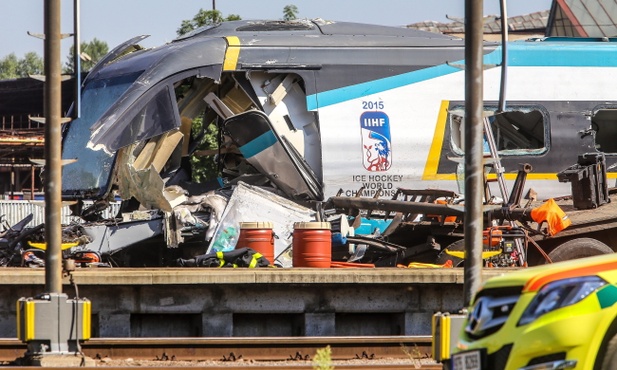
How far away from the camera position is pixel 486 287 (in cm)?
776

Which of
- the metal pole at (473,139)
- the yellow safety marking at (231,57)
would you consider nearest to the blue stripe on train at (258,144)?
the yellow safety marking at (231,57)

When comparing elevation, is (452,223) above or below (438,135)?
below

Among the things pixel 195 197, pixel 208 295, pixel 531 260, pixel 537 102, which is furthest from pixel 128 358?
pixel 537 102

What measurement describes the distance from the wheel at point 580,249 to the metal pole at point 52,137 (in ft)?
23.8

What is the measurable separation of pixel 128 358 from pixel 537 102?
8081 millimetres

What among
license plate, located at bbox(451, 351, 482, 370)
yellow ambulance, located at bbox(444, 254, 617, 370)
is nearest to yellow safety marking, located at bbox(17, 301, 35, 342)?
license plate, located at bbox(451, 351, 482, 370)

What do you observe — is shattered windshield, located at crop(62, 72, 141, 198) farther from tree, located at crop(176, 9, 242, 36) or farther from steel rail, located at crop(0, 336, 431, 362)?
tree, located at crop(176, 9, 242, 36)

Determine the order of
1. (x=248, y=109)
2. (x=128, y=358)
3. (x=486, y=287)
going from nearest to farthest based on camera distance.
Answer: (x=486, y=287) < (x=128, y=358) < (x=248, y=109)

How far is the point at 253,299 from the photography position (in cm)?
1334

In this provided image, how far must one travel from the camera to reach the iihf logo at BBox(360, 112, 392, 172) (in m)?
16.8

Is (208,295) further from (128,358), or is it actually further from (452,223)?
(452,223)

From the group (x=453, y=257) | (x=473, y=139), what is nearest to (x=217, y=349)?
(x=473, y=139)

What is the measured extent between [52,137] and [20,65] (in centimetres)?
9849

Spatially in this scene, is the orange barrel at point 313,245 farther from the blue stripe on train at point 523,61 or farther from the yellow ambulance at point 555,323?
the yellow ambulance at point 555,323
